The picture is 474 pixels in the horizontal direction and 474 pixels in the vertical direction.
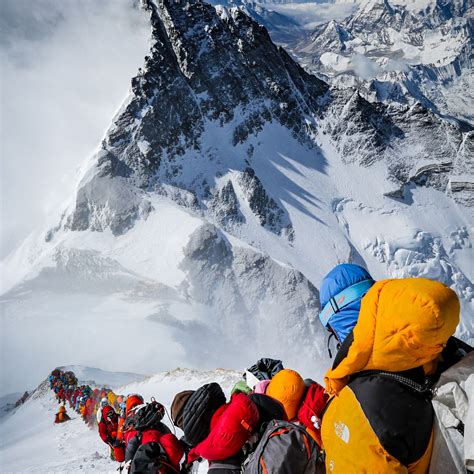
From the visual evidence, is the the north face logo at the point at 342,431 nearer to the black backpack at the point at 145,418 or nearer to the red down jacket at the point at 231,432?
the red down jacket at the point at 231,432

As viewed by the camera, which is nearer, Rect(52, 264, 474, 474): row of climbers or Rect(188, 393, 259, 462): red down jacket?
Rect(52, 264, 474, 474): row of climbers

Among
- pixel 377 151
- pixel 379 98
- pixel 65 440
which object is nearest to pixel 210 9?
pixel 377 151

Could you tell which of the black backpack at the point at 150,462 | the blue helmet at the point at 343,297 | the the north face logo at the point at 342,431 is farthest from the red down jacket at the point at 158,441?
the the north face logo at the point at 342,431

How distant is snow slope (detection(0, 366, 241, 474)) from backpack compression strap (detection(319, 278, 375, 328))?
262 inches

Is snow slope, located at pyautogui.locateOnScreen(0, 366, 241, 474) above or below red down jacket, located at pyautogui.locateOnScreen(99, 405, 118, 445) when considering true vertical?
below

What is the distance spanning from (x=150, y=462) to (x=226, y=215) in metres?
49.8

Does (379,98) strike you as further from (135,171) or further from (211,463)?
(211,463)

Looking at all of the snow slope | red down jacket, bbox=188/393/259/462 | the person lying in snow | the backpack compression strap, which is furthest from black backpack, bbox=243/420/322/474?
the person lying in snow

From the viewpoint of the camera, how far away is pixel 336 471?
2184mm

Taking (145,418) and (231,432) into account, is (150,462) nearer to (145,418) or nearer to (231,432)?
(145,418)

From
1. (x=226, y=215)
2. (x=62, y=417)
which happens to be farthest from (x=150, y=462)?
(x=226, y=215)

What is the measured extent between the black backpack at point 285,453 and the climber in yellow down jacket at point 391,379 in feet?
0.98

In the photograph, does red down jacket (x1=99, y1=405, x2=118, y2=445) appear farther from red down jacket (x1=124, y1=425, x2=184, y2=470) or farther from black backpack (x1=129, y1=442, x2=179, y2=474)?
black backpack (x1=129, y1=442, x2=179, y2=474)

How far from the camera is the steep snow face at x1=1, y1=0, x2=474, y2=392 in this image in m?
37.3
